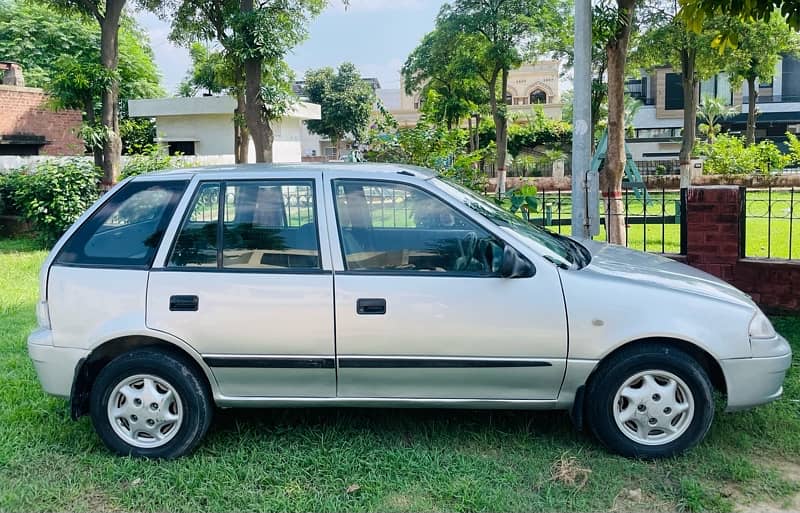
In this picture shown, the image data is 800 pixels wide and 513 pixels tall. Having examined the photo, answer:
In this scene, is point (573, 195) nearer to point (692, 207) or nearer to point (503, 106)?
point (692, 207)

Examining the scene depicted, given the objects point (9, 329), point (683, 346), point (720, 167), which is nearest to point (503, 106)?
point (720, 167)

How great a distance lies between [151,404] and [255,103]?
9903mm

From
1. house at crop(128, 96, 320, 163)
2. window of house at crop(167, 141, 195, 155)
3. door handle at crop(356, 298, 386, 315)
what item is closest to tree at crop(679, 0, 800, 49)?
door handle at crop(356, 298, 386, 315)

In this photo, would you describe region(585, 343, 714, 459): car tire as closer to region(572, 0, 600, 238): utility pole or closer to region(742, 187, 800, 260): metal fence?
region(572, 0, 600, 238): utility pole

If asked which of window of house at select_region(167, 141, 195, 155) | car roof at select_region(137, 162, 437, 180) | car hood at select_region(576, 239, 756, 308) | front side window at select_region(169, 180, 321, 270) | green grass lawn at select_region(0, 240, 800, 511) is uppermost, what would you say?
window of house at select_region(167, 141, 195, 155)

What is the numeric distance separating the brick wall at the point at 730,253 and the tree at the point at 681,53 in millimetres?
19196

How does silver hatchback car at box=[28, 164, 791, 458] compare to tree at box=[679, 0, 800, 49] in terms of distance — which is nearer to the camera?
silver hatchback car at box=[28, 164, 791, 458]

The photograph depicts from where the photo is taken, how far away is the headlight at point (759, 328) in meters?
4.12

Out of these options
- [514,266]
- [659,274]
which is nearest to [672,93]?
[659,274]

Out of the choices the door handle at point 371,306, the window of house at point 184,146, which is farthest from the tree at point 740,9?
the window of house at point 184,146

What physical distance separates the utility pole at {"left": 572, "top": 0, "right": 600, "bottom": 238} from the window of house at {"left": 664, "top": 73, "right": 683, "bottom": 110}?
5026 cm

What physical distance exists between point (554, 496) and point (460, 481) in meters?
0.51

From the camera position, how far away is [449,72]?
2989 cm

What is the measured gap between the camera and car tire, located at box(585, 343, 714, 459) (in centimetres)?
409
